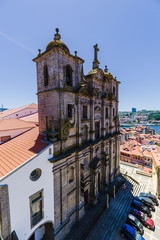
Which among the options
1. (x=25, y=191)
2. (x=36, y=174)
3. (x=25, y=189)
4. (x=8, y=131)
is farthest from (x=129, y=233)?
(x=8, y=131)

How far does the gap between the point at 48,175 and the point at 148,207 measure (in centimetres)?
2186

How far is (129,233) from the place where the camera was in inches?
581

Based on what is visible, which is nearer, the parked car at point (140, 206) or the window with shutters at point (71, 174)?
the window with shutters at point (71, 174)

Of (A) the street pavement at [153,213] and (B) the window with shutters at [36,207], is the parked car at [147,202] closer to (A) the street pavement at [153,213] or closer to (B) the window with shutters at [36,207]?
(A) the street pavement at [153,213]

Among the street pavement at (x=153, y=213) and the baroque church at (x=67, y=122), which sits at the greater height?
the baroque church at (x=67, y=122)

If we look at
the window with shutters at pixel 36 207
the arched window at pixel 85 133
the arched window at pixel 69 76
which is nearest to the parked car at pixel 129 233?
the window with shutters at pixel 36 207

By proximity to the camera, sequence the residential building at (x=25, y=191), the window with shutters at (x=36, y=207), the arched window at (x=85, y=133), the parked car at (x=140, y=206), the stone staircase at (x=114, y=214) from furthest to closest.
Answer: the parked car at (x=140, y=206) < the arched window at (x=85, y=133) < the stone staircase at (x=114, y=214) < the window with shutters at (x=36, y=207) < the residential building at (x=25, y=191)

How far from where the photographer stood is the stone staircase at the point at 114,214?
15320 millimetres

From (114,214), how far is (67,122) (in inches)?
709

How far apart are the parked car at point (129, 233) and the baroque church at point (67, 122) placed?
5299 mm

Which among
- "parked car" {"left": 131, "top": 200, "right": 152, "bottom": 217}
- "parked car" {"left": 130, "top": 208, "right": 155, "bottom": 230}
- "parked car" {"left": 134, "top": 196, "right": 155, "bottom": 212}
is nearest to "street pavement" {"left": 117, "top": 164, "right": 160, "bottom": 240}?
"parked car" {"left": 130, "top": 208, "right": 155, "bottom": 230}

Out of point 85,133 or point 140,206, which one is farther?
point 140,206

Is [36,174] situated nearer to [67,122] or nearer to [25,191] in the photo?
[25,191]

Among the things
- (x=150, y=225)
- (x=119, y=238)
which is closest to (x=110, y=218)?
(x=119, y=238)
